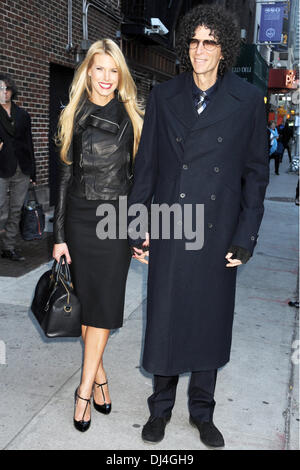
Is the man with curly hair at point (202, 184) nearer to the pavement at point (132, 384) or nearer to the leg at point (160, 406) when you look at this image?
the leg at point (160, 406)

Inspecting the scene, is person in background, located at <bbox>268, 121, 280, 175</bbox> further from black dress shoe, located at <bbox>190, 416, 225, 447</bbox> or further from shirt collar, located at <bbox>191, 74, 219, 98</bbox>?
black dress shoe, located at <bbox>190, 416, 225, 447</bbox>

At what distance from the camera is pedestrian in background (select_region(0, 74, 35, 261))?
6348 mm

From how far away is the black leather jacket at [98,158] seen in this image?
9.62 ft

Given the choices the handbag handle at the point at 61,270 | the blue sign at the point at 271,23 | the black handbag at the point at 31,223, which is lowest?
the black handbag at the point at 31,223

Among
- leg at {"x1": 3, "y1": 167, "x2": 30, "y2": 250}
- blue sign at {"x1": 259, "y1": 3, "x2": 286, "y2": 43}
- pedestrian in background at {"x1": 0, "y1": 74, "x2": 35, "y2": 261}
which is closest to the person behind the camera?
pedestrian in background at {"x1": 0, "y1": 74, "x2": 35, "y2": 261}

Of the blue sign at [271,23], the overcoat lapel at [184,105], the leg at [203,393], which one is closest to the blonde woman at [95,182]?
the overcoat lapel at [184,105]

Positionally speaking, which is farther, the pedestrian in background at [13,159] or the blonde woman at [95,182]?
the pedestrian in background at [13,159]

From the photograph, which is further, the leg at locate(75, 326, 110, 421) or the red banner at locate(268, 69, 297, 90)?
the red banner at locate(268, 69, 297, 90)

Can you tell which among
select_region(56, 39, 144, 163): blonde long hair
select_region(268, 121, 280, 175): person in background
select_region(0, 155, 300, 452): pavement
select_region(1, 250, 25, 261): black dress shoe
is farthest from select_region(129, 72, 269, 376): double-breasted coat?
select_region(268, 121, 280, 175): person in background

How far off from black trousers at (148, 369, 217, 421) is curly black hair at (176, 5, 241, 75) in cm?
173

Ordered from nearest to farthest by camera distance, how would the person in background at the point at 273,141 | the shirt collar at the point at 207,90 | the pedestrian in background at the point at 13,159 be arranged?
the shirt collar at the point at 207,90 < the pedestrian in background at the point at 13,159 < the person in background at the point at 273,141

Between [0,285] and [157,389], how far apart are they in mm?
3039

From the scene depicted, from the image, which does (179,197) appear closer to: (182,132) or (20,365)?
(182,132)

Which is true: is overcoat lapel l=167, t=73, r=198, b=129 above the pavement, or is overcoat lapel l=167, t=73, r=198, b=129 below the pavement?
above
